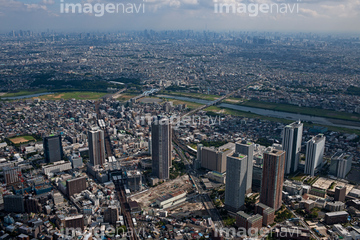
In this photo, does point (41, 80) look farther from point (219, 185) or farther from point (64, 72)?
point (219, 185)

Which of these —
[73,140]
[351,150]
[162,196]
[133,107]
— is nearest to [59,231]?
[162,196]

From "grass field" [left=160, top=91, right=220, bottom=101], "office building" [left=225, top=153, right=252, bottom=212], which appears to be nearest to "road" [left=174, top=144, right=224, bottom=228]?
"office building" [left=225, top=153, right=252, bottom=212]

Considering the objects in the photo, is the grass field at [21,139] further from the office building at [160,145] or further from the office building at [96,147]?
the office building at [160,145]

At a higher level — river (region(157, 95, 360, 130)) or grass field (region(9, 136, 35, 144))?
river (region(157, 95, 360, 130))

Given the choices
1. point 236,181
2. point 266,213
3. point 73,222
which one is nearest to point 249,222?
point 266,213

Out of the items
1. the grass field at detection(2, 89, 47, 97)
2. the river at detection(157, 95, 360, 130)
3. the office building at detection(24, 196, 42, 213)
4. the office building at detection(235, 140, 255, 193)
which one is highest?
the office building at detection(235, 140, 255, 193)

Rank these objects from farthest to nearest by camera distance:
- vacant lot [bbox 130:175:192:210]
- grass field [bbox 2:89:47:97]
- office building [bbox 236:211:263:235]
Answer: grass field [bbox 2:89:47:97] → vacant lot [bbox 130:175:192:210] → office building [bbox 236:211:263:235]

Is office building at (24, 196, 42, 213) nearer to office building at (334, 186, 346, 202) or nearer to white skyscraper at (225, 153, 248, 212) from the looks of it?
white skyscraper at (225, 153, 248, 212)
